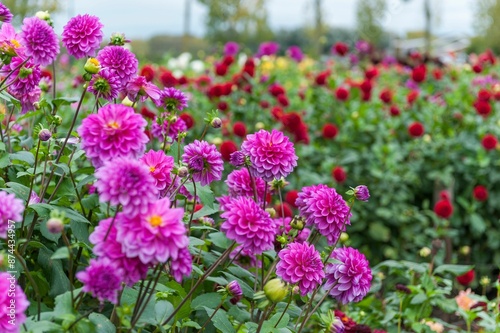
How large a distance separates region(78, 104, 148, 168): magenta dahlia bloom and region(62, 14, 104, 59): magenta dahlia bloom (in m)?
0.41

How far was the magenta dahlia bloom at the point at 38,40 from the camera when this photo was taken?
1.44 m

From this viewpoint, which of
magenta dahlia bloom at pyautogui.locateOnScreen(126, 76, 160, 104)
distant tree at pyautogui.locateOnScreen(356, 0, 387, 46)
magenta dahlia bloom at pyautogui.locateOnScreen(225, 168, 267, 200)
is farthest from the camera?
distant tree at pyautogui.locateOnScreen(356, 0, 387, 46)

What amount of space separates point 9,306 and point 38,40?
0.64 m

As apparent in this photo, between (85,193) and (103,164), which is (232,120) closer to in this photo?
(85,193)

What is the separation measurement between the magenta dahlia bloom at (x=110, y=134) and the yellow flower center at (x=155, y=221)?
14 cm

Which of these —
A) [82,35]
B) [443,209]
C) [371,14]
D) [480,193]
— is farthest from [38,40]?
[371,14]

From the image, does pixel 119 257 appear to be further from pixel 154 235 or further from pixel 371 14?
pixel 371 14

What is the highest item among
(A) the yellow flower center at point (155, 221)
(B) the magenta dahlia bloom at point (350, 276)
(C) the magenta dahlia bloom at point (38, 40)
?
(C) the magenta dahlia bloom at point (38, 40)

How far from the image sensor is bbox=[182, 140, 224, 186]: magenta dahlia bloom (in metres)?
1.41

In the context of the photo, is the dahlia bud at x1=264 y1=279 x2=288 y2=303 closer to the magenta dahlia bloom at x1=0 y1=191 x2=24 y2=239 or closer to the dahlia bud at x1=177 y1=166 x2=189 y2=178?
the dahlia bud at x1=177 y1=166 x2=189 y2=178

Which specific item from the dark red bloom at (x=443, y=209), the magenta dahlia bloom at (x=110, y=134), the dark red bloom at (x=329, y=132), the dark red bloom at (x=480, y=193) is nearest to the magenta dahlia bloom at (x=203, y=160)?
the magenta dahlia bloom at (x=110, y=134)

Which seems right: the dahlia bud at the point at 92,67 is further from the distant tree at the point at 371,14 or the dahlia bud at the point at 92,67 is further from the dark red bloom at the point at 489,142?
the distant tree at the point at 371,14

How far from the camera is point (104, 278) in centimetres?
105

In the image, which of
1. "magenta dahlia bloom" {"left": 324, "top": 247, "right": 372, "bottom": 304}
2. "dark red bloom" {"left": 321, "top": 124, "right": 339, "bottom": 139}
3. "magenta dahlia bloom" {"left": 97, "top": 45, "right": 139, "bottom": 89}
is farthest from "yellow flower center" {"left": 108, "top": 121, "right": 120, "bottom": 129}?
"dark red bloom" {"left": 321, "top": 124, "right": 339, "bottom": 139}
